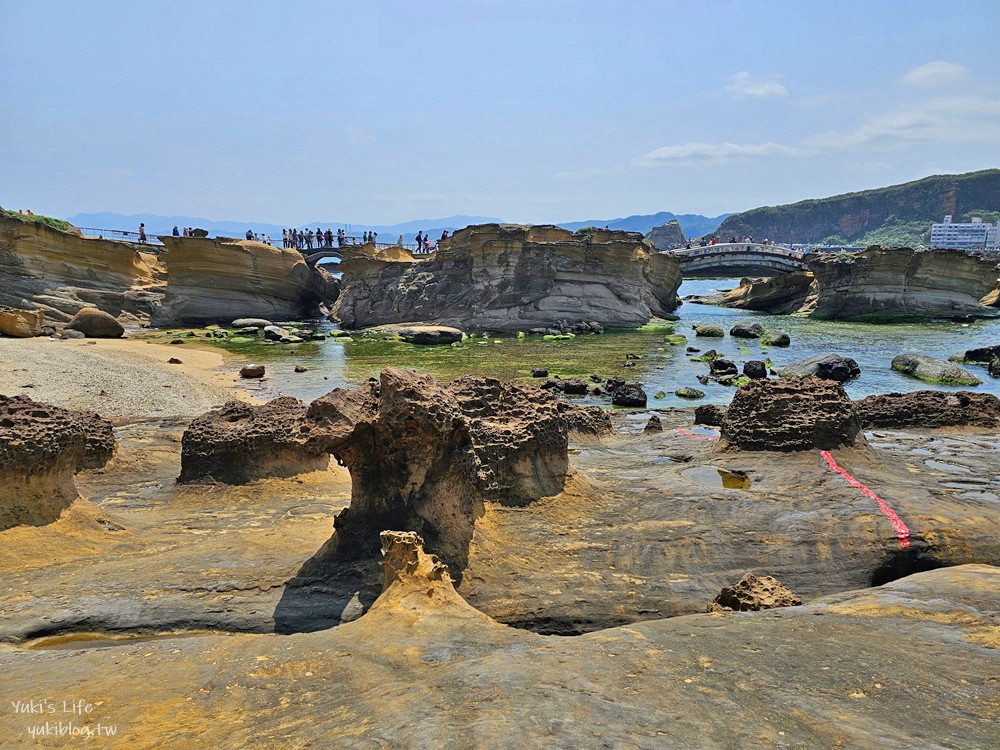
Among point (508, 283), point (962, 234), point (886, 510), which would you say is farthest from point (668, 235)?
point (886, 510)

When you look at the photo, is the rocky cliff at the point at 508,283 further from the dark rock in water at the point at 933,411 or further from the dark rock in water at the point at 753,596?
the dark rock in water at the point at 753,596

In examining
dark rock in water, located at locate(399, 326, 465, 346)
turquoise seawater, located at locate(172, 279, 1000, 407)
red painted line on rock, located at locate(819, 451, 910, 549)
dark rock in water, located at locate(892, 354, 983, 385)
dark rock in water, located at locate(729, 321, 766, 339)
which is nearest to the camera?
red painted line on rock, located at locate(819, 451, 910, 549)

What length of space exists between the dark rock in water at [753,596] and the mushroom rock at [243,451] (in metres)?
4.37

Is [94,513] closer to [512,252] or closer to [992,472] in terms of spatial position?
[992,472]

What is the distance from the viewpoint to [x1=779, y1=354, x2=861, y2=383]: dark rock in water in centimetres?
1856

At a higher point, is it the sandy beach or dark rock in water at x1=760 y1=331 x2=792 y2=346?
the sandy beach

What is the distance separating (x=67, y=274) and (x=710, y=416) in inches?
1095

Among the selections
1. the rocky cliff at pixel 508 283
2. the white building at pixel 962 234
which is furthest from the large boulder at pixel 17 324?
the white building at pixel 962 234

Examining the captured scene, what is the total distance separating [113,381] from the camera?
600 inches

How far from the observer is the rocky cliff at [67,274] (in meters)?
27.0

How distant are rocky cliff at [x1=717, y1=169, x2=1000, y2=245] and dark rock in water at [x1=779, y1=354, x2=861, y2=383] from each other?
317ft

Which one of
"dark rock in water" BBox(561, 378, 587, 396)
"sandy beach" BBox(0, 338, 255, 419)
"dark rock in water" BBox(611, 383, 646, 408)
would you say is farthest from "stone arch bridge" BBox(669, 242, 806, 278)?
"sandy beach" BBox(0, 338, 255, 419)

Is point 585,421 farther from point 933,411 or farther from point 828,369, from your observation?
point 828,369

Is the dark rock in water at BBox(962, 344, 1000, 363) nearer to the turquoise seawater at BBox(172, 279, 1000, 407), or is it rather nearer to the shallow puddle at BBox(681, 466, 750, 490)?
the turquoise seawater at BBox(172, 279, 1000, 407)
